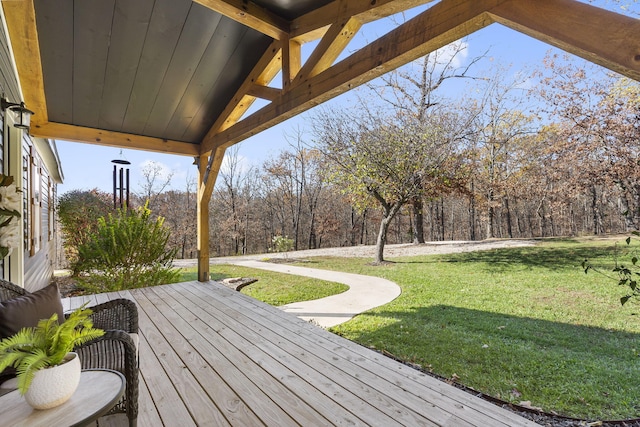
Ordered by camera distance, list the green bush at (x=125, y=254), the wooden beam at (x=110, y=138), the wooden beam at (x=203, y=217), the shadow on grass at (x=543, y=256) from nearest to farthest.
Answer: the wooden beam at (x=110, y=138) → the green bush at (x=125, y=254) → the wooden beam at (x=203, y=217) → the shadow on grass at (x=543, y=256)

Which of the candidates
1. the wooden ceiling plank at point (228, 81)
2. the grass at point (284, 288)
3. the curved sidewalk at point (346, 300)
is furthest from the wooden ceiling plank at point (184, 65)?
the curved sidewalk at point (346, 300)

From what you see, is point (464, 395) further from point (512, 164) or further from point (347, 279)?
point (512, 164)

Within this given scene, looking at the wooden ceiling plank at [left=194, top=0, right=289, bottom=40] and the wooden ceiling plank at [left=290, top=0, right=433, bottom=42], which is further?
the wooden ceiling plank at [left=194, top=0, right=289, bottom=40]

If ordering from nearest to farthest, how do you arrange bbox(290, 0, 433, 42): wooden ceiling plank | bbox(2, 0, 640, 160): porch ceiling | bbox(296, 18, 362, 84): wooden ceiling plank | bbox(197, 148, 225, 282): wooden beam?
bbox(2, 0, 640, 160): porch ceiling → bbox(290, 0, 433, 42): wooden ceiling plank → bbox(296, 18, 362, 84): wooden ceiling plank → bbox(197, 148, 225, 282): wooden beam

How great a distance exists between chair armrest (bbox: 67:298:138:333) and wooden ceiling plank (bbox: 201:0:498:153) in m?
2.05

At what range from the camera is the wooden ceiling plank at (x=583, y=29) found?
3.49 ft

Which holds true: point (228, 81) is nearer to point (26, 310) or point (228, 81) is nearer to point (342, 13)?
point (342, 13)

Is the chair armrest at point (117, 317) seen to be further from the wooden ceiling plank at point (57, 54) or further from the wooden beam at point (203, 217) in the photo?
the wooden beam at point (203, 217)

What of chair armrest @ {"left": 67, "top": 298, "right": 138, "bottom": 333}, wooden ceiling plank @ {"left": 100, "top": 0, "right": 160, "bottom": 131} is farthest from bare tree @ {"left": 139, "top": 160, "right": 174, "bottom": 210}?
chair armrest @ {"left": 67, "top": 298, "right": 138, "bottom": 333}

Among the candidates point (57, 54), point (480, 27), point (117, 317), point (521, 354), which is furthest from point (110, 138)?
point (521, 354)

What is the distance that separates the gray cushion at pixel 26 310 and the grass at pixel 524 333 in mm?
2798

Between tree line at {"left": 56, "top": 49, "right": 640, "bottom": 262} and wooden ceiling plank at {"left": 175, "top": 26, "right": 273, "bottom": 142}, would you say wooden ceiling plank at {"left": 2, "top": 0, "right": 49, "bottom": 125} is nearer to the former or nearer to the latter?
wooden ceiling plank at {"left": 175, "top": 26, "right": 273, "bottom": 142}

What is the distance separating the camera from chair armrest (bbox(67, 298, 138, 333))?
2098 millimetres

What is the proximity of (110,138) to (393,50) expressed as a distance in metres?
4.20
